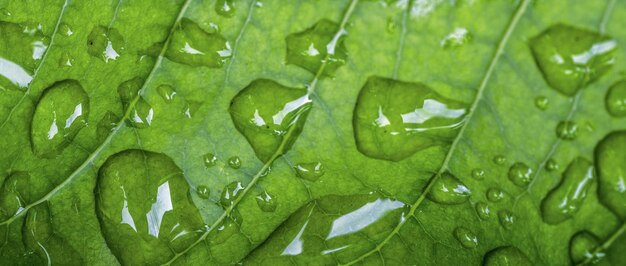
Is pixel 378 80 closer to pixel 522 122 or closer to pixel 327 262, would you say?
pixel 522 122

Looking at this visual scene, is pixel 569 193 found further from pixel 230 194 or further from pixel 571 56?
pixel 230 194

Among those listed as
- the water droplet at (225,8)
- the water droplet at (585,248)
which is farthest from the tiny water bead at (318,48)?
the water droplet at (585,248)

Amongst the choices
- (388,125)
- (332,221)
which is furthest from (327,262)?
(388,125)

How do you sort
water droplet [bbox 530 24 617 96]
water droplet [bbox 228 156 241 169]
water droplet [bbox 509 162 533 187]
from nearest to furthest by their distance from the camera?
1. water droplet [bbox 530 24 617 96]
2. water droplet [bbox 509 162 533 187]
3. water droplet [bbox 228 156 241 169]

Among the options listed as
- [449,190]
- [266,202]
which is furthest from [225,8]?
[449,190]

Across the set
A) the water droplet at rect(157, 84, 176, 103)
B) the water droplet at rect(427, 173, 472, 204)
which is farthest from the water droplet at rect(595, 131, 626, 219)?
the water droplet at rect(157, 84, 176, 103)

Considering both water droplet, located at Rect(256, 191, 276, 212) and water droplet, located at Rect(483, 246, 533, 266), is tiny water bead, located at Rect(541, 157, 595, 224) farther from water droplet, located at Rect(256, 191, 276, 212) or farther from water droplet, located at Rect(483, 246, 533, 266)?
water droplet, located at Rect(256, 191, 276, 212)
